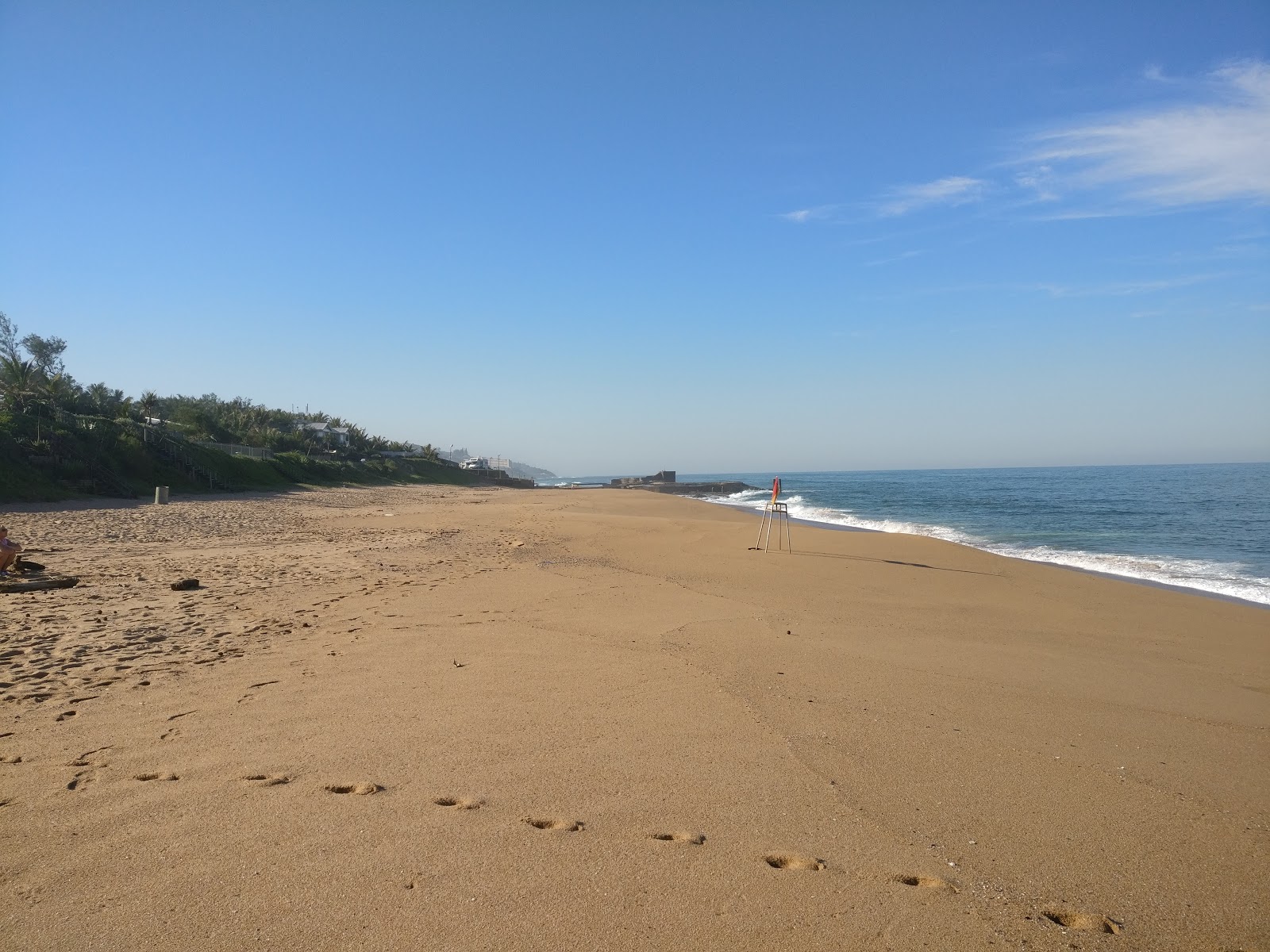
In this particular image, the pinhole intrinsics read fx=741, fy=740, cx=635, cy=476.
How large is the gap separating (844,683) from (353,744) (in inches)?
147

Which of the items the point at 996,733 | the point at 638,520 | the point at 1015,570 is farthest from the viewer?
the point at 638,520

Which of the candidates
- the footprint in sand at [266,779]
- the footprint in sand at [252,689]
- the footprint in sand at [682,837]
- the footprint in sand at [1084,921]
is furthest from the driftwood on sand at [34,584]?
the footprint in sand at [1084,921]

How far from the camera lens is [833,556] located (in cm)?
1591

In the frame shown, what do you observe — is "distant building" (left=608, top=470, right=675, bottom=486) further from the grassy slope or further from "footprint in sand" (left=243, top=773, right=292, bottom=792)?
"footprint in sand" (left=243, top=773, right=292, bottom=792)

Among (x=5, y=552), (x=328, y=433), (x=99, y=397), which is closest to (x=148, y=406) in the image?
(x=99, y=397)

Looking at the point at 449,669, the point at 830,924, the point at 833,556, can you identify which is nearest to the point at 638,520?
the point at 833,556

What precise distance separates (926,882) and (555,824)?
64.0 inches

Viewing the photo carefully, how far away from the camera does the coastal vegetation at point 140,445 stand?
85.9 feet

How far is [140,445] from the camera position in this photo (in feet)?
107

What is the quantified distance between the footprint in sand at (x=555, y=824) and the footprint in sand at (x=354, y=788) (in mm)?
831

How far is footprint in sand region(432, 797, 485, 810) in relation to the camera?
357 cm

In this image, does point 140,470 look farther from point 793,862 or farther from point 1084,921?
point 1084,921

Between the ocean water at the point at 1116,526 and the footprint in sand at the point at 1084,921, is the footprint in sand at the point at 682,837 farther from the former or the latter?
the ocean water at the point at 1116,526

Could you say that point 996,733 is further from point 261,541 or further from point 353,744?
point 261,541
